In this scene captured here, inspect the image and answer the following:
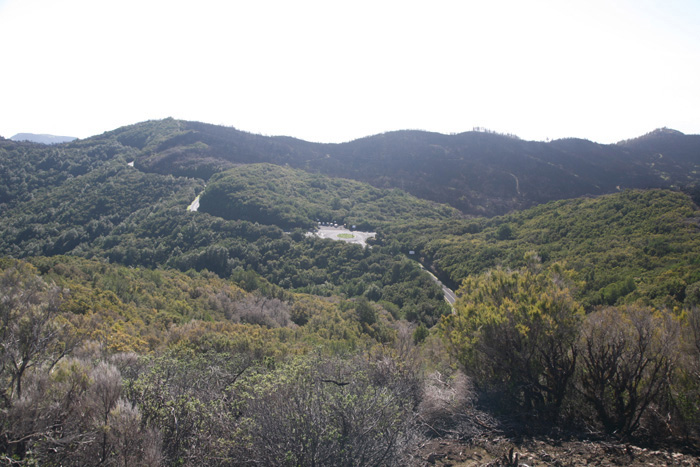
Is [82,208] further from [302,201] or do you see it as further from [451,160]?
[451,160]

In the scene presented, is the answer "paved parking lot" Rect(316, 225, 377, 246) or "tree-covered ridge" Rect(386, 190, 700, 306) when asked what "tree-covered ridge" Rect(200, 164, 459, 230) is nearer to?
"paved parking lot" Rect(316, 225, 377, 246)

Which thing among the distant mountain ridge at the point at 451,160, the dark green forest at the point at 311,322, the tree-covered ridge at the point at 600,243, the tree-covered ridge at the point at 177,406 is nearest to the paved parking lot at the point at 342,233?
the dark green forest at the point at 311,322

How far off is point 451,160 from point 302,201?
53.0 meters

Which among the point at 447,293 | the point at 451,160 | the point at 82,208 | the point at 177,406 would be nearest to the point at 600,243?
the point at 447,293

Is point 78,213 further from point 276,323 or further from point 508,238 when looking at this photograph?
point 508,238

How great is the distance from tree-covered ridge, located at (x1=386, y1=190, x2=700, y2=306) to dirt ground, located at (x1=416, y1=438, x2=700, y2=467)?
739 centimetres

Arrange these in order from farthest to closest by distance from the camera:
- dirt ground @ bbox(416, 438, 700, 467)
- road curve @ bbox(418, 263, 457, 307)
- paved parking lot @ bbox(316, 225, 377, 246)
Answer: paved parking lot @ bbox(316, 225, 377, 246) < road curve @ bbox(418, 263, 457, 307) < dirt ground @ bbox(416, 438, 700, 467)

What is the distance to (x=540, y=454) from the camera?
325 inches

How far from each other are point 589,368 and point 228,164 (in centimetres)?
9029

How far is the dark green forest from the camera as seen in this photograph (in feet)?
25.1

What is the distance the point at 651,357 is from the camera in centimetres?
909

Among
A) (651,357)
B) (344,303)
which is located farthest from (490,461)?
(344,303)

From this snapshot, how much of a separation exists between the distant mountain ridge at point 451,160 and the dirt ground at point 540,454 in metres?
85.7

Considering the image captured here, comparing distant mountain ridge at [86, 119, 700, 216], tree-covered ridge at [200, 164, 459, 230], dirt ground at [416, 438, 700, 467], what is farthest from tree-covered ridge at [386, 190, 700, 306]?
distant mountain ridge at [86, 119, 700, 216]
